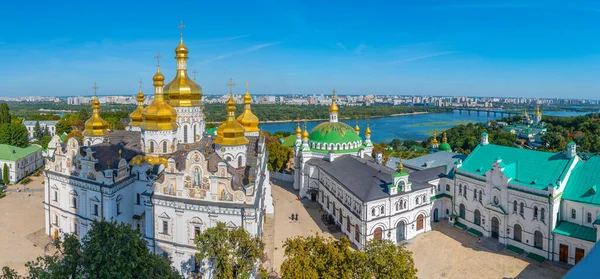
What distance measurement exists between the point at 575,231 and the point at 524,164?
3616 mm

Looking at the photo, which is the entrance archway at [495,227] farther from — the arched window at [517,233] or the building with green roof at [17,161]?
the building with green roof at [17,161]

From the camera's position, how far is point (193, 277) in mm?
14805

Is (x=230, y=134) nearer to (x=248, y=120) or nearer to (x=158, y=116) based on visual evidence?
(x=158, y=116)

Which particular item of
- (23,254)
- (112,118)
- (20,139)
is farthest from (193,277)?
(112,118)

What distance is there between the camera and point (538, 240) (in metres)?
16.9

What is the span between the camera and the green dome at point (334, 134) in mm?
25797

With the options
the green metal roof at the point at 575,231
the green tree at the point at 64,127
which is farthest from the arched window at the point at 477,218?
the green tree at the point at 64,127

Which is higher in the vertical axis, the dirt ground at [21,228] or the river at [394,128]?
the river at [394,128]

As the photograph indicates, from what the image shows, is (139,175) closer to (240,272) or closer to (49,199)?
(49,199)

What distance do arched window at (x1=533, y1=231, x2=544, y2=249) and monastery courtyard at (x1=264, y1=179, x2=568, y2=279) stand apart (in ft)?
2.55

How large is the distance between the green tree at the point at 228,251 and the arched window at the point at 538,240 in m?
12.1

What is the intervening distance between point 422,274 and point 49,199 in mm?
16530

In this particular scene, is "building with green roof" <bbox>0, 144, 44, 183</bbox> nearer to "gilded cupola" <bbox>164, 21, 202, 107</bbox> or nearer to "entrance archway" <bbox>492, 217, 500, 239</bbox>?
"gilded cupola" <bbox>164, 21, 202, 107</bbox>

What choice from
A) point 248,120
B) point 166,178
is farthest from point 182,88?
point 166,178
